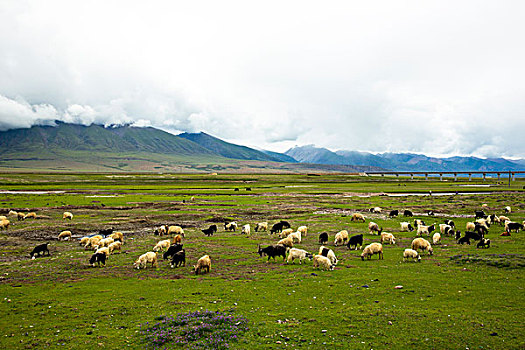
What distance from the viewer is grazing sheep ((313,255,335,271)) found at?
59.0 ft

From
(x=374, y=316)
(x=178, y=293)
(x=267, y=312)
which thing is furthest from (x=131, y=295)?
(x=374, y=316)

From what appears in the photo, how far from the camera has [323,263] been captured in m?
18.2

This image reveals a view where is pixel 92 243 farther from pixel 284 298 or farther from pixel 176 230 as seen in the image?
pixel 284 298

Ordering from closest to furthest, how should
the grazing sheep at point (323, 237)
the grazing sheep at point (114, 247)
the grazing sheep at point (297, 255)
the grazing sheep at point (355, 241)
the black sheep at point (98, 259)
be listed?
the black sheep at point (98, 259), the grazing sheep at point (297, 255), the grazing sheep at point (114, 247), the grazing sheep at point (355, 241), the grazing sheep at point (323, 237)

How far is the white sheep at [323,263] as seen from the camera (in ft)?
59.0

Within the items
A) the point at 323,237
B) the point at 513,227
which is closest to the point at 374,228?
the point at 323,237

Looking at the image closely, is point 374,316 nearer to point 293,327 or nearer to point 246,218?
point 293,327

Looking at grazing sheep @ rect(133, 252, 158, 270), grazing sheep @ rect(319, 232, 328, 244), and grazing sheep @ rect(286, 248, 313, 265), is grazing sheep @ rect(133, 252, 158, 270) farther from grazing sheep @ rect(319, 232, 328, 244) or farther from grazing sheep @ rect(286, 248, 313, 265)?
grazing sheep @ rect(319, 232, 328, 244)

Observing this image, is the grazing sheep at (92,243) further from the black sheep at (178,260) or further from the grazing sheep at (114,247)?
the black sheep at (178,260)

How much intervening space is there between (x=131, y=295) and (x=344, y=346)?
966 cm

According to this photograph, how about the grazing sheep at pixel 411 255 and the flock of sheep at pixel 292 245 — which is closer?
the flock of sheep at pixel 292 245

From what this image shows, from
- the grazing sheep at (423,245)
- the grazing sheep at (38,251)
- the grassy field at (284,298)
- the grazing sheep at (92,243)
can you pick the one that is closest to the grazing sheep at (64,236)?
the grassy field at (284,298)

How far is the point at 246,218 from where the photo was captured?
141ft

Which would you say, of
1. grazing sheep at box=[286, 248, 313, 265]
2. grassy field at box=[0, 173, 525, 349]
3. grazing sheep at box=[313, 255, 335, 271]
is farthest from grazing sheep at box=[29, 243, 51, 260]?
grazing sheep at box=[313, 255, 335, 271]
